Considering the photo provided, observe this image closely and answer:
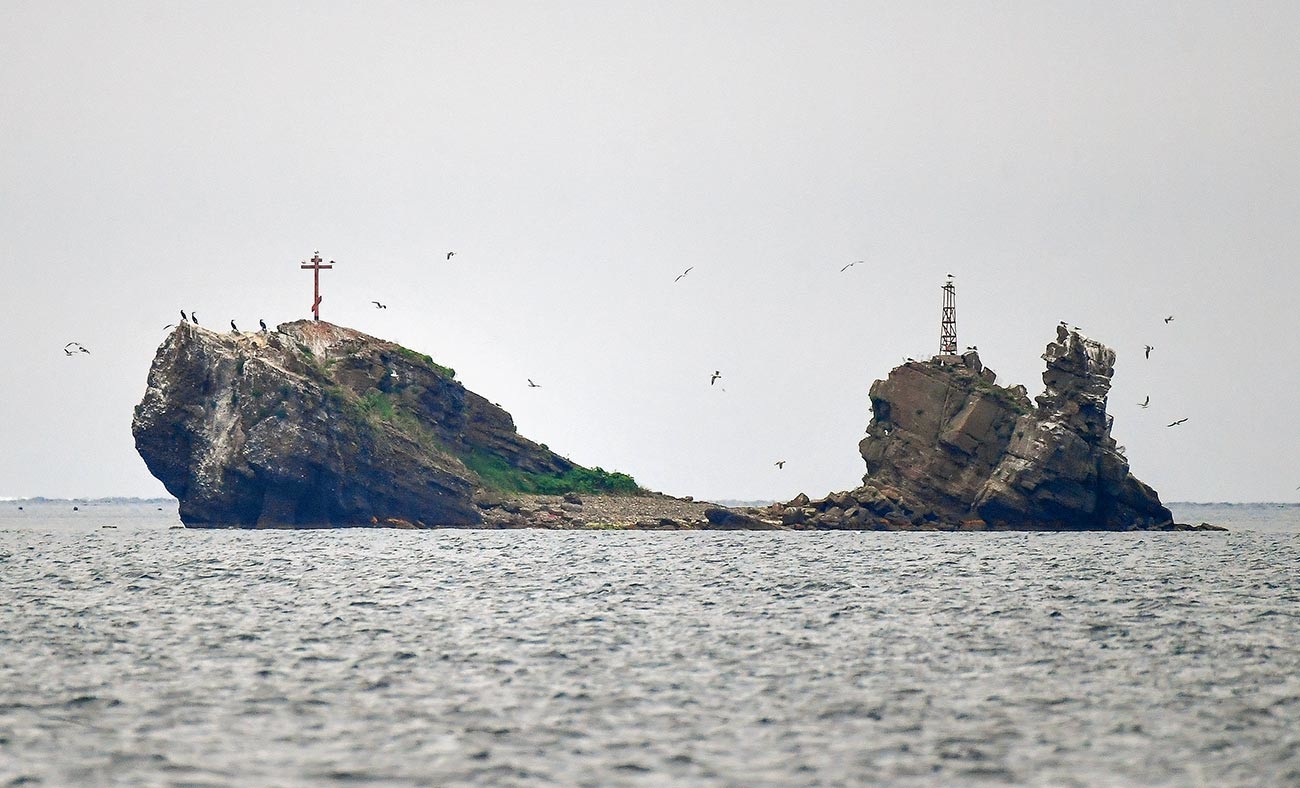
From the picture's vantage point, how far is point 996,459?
13012cm

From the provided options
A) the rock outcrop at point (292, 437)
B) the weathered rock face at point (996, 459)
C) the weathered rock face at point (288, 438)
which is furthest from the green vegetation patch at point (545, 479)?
the weathered rock face at point (996, 459)

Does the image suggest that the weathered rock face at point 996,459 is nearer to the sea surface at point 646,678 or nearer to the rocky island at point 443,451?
the rocky island at point 443,451

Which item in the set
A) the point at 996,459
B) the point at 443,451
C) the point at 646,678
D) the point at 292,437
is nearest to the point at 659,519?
the point at 443,451

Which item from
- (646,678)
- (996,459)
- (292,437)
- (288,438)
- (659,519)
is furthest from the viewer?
(659,519)

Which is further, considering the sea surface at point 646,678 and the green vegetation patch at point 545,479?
the green vegetation patch at point 545,479

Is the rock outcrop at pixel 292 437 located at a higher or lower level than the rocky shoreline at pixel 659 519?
higher

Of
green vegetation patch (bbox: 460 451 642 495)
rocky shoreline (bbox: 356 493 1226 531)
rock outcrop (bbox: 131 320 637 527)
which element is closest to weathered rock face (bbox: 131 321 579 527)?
rock outcrop (bbox: 131 320 637 527)

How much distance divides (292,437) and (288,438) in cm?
34

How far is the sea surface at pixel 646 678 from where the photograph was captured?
23266mm

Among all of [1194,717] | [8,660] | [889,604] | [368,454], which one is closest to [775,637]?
[889,604]

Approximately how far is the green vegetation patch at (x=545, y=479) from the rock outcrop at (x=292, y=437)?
610 cm

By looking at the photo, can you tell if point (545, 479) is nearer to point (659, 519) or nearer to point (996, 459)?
point (659, 519)

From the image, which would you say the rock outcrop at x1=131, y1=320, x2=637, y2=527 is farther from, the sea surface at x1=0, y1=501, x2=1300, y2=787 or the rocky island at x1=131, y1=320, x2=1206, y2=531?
the sea surface at x1=0, y1=501, x2=1300, y2=787

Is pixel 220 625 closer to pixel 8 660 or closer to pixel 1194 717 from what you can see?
pixel 8 660
